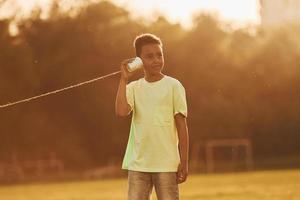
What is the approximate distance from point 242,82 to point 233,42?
7.01 feet

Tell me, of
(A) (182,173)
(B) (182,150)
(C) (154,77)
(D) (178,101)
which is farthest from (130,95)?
(A) (182,173)

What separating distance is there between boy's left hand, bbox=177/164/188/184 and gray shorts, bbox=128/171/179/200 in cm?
3

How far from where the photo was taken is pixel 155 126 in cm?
539

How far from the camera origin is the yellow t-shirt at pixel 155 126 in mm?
5358

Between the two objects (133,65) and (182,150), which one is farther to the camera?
(133,65)

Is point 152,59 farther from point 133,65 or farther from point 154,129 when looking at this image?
point 154,129

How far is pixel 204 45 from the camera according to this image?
1409 inches

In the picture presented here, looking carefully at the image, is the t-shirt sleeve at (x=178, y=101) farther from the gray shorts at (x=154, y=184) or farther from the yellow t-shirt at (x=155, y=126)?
the gray shorts at (x=154, y=184)

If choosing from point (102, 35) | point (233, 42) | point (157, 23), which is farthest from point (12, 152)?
point (233, 42)

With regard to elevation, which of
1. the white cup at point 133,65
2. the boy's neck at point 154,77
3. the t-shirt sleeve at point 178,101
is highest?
the white cup at point 133,65

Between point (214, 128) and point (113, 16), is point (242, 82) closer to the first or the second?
point (214, 128)

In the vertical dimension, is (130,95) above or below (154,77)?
below

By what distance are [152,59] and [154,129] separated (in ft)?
1.53

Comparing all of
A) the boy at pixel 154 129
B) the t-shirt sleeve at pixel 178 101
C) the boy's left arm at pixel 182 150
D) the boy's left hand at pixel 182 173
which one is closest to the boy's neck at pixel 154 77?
the boy at pixel 154 129
